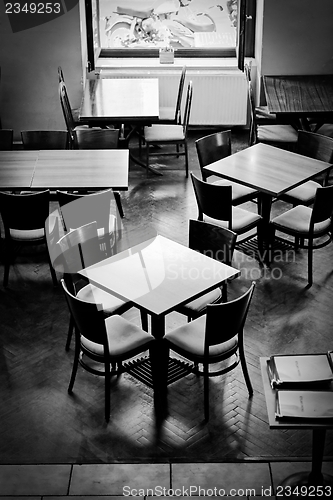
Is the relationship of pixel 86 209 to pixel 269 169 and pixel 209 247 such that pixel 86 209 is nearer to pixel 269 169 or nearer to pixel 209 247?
pixel 209 247

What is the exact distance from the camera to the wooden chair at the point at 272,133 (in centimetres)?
765

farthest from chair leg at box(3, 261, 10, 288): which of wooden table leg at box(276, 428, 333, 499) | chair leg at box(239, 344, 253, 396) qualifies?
wooden table leg at box(276, 428, 333, 499)

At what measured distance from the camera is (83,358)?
16.1 feet

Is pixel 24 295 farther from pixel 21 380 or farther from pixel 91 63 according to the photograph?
pixel 91 63

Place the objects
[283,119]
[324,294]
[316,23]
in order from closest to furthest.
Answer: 1. [324,294]
2. [283,119]
3. [316,23]

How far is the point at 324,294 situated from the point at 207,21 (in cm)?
501

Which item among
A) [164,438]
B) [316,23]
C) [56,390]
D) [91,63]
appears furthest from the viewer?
[91,63]

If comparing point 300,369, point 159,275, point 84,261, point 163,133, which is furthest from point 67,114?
point 300,369

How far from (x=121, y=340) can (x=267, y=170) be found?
8.77ft

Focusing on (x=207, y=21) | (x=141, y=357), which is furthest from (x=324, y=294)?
(x=207, y=21)

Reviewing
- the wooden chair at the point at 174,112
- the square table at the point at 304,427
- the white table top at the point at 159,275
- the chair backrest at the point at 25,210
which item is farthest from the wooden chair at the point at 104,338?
the wooden chair at the point at 174,112

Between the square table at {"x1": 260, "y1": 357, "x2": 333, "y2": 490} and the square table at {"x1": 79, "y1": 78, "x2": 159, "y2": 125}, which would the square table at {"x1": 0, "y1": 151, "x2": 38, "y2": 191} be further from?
the square table at {"x1": 260, "y1": 357, "x2": 333, "y2": 490}

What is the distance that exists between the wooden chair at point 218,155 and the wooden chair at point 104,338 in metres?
2.25

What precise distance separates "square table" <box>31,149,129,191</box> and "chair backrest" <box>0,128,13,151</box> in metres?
0.50
